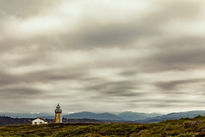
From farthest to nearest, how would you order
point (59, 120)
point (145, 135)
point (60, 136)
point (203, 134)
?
point (59, 120) < point (60, 136) < point (145, 135) < point (203, 134)

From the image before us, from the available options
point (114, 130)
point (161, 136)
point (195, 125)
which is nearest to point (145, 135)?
point (161, 136)

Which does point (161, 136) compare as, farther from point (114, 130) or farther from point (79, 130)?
point (79, 130)

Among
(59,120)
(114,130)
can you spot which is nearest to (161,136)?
(114,130)

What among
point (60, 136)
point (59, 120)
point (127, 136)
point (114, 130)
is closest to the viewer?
point (127, 136)

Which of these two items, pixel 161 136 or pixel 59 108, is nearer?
pixel 161 136

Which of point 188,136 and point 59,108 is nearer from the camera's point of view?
point 188,136

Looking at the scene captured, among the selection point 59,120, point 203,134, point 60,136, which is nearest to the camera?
point 203,134

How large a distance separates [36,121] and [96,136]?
411 ft

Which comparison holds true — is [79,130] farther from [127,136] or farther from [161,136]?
[161,136]

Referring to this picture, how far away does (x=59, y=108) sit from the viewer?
15012cm

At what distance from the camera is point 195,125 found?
2594 centimetres

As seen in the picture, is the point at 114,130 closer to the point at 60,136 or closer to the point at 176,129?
the point at 60,136

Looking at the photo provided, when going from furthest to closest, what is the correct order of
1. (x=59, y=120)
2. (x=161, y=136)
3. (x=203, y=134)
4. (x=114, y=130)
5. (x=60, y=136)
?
(x=59, y=120) → (x=60, y=136) → (x=114, y=130) → (x=161, y=136) → (x=203, y=134)

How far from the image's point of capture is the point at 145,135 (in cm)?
2753
